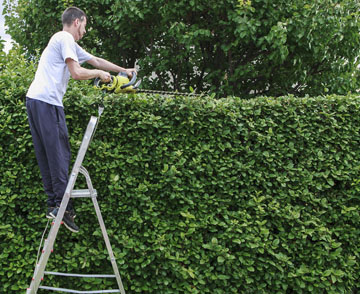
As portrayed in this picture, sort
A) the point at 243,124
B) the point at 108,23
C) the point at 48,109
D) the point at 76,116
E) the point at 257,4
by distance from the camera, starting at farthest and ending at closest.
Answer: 1. the point at 108,23
2. the point at 257,4
3. the point at 243,124
4. the point at 76,116
5. the point at 48,109

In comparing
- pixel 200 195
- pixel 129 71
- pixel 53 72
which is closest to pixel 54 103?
pixel 53 72

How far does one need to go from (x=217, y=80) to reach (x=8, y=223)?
358 centimetres

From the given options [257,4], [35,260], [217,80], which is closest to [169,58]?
[217,80]

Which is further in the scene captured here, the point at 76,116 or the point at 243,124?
the point at 243,124

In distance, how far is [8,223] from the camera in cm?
358

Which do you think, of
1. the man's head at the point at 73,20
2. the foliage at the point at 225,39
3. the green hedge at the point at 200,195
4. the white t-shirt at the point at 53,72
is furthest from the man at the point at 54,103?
the foliage at the point at 225,39

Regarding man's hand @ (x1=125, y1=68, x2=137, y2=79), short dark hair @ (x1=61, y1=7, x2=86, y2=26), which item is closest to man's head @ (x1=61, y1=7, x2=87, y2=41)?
short dark hair @ (x1=61, y1=7, x2=86, y2=26)

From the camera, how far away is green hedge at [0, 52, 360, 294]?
141 inches

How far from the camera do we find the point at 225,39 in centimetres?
547

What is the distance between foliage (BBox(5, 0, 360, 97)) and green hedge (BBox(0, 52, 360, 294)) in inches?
43.3

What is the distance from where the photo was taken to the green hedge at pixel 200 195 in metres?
3.58

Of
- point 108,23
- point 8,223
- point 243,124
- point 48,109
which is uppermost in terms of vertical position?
point 108,23

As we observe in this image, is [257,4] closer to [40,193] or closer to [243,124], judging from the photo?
[243,124]

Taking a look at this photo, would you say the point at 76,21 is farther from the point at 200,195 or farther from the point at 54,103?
the point at 200,195
